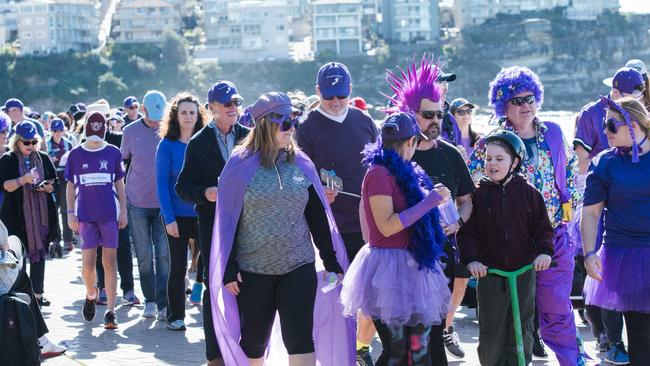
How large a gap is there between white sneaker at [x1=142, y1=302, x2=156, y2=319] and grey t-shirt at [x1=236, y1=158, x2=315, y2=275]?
4199 mm

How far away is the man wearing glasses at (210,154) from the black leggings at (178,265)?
1.90m

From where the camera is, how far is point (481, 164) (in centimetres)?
750

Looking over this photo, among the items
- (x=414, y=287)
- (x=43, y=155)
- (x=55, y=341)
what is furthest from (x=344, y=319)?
(x=43, y=155)

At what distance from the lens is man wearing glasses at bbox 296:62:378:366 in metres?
8.05

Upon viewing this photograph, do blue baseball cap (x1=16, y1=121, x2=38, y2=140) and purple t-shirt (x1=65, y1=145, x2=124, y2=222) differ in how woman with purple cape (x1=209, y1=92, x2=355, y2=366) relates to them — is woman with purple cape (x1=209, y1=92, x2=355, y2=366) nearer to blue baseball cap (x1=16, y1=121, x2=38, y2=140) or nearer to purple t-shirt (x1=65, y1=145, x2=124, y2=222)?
purple t-shirt (x1=65, y1=145, x2=124, y2=222)

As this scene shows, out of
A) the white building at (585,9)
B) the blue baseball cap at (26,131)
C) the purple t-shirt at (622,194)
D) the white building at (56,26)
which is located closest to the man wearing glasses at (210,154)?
the purple t-shirt at (622,194)

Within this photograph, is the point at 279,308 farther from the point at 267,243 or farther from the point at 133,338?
the point at 133,338

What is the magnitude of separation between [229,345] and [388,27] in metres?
155

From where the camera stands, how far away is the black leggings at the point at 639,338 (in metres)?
6.96

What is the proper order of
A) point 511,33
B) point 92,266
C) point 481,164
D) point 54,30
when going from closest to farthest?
point 481,164 < point 92,266 < point 54,30 < point 511,33

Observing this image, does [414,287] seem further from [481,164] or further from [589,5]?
[589,5]

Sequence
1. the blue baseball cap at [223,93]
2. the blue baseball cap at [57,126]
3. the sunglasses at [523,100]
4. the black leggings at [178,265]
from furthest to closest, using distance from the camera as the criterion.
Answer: the blue baseball cap at [57,126]
the black leggings at [178,265]
the blue baseball cap at [223,93]
the sunglasses at [523,100]

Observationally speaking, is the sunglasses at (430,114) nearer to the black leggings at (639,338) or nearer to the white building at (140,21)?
the black leggings at (639,338)

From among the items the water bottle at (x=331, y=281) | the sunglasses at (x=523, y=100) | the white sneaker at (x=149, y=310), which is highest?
the sunglasses at (x=523, y=100)
